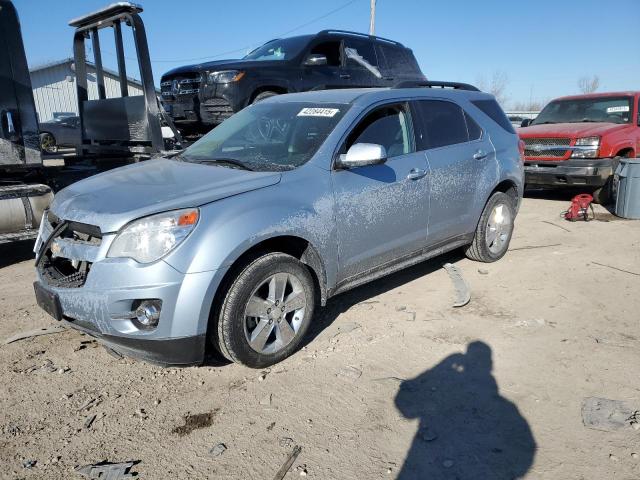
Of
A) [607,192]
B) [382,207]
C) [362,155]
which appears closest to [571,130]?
[607,192]

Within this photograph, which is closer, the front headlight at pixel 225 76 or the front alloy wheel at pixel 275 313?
the front alloy wheel at pixel 275 313

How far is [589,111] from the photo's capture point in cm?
984

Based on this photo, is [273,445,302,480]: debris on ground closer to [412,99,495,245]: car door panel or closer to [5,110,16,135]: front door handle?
[412,99,495,245]: car door panel

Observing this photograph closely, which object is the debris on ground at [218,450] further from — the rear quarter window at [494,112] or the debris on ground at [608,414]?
the rear quarter window at [494,112]

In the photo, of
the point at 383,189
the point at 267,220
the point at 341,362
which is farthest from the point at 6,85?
the point at 341,362

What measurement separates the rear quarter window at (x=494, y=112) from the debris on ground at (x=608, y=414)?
10.8 ft

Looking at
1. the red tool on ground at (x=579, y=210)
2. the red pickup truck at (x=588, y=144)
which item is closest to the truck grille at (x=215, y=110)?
the red tool on ground at (x=579, y=210)

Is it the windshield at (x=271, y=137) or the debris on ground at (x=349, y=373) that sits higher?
the windshield at (x=271, y=137)

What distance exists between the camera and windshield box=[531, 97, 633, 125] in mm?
9430

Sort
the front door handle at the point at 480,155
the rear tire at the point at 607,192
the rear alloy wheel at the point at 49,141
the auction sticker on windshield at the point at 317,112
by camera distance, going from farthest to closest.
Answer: the rear alloy wheel at the point at 49,141 → the rear tire at the point at 607,192 → the front door handle at the point at 480,155 → the auction sticker on windshield at the point at 317,112

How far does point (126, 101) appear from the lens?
6.05m

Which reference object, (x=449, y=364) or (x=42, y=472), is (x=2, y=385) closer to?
(x=42, y=472)

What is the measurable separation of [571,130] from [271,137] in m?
7.10

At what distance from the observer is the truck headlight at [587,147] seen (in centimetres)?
855
